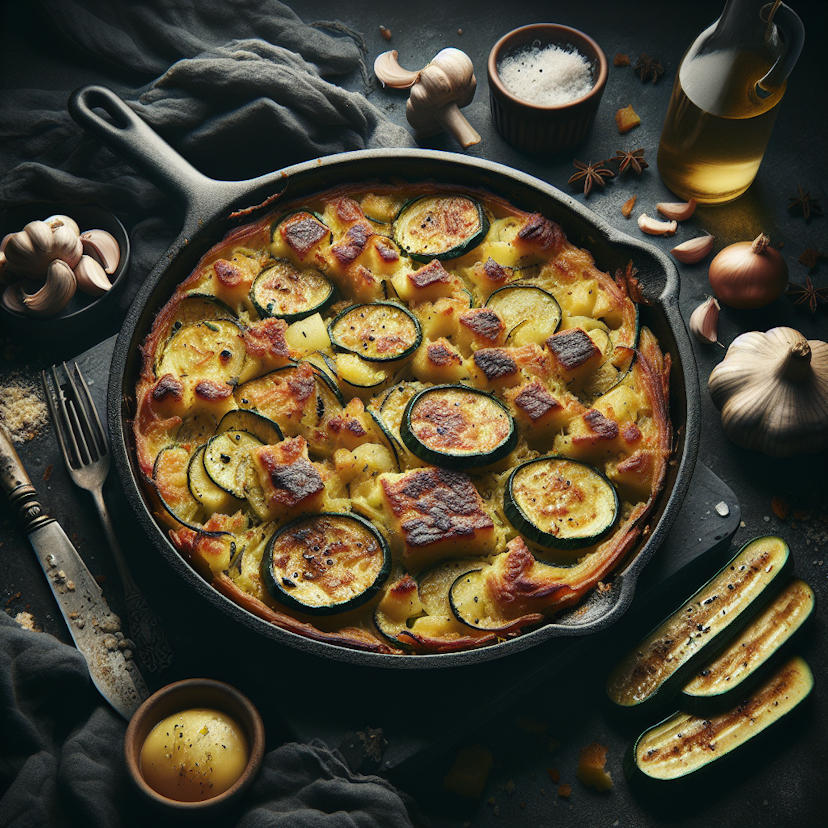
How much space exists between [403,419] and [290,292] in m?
0.88

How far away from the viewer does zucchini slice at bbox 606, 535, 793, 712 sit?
347 cm

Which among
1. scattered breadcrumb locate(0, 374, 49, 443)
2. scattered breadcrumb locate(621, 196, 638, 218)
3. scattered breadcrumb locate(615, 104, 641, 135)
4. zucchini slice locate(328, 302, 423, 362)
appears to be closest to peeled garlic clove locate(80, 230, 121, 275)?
scattered breadcrumb locate(0, 374, 49, 443)

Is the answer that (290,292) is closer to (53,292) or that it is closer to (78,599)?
(53,292)

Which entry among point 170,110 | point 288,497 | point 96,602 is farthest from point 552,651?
point 170,110

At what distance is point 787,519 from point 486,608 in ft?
5.76

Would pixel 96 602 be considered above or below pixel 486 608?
below

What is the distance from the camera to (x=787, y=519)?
3955mm

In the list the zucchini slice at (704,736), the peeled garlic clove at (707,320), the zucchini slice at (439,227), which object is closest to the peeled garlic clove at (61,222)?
the zucchini slice at (439,227)

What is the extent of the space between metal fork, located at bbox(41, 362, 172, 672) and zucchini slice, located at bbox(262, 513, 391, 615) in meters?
0.74

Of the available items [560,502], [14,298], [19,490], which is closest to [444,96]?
[560,502]

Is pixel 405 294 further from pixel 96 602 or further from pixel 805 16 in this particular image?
pixel 805 16

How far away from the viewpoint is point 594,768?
3.49m

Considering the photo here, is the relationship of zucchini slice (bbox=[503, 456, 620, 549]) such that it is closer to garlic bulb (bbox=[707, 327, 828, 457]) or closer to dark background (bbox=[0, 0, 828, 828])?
dark background (bbox=[0, 0, 828, 828])

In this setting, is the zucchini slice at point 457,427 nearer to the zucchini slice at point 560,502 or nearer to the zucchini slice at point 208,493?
the zucchini slice at point 560,502
